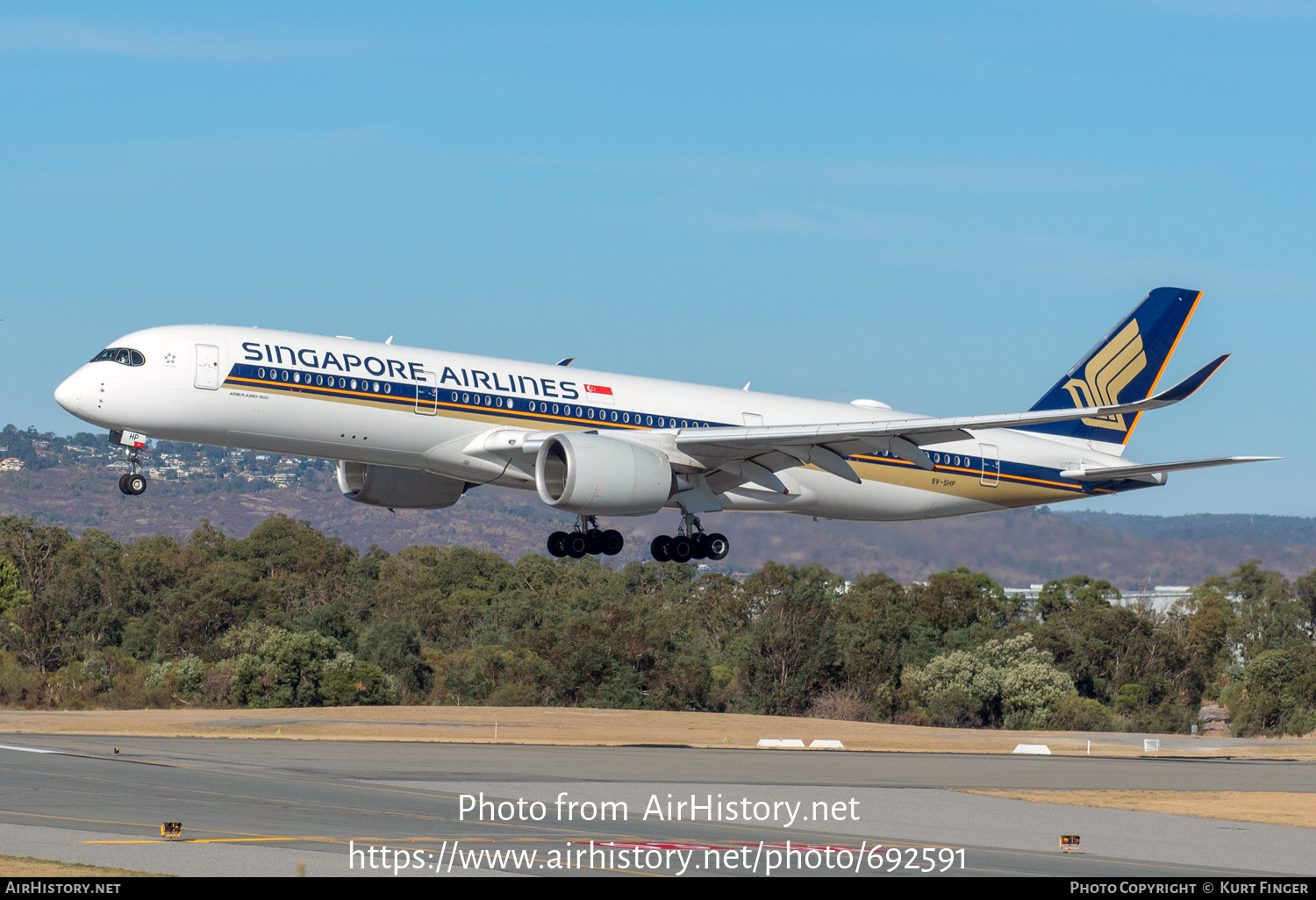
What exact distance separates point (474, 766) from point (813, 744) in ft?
56.6

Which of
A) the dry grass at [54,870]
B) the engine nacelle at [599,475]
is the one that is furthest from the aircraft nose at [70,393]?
the dry grass at [54,870]

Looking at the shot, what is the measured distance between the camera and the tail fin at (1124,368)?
4872 centimetres

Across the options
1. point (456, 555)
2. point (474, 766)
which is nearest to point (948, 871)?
point (474, 766)

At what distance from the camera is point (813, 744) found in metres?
52.4

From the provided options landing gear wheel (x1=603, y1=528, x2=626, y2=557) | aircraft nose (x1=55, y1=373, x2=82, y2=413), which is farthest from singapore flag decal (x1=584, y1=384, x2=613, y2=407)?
aircraft nose (x1=55, y1=373, x2=82, y2=413)

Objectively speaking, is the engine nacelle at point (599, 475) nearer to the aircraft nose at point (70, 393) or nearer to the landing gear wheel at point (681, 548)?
the landing gear wheel at point (681, 548)

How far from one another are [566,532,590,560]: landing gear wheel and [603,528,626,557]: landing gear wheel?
0.49m

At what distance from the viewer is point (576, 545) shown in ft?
133

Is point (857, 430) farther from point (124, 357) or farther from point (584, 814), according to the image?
point (124, 357)

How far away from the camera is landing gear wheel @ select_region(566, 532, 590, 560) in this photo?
40188 millimetres

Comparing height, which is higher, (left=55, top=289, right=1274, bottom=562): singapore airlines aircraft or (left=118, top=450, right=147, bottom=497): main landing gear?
(left=55, top=289, right=1274, bottom=562): singapore airlines aircraft

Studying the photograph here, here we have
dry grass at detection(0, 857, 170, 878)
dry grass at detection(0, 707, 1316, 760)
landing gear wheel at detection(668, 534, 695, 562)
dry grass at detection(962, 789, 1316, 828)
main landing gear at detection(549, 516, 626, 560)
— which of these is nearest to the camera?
dry grass at detection(0, 857, 170, 878)

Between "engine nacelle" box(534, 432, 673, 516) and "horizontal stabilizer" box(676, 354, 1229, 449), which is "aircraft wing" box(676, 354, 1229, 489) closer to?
"horizontal stabilizer" box(676, 354, 1229, 449)
